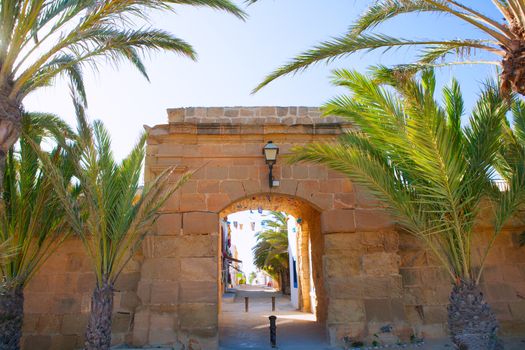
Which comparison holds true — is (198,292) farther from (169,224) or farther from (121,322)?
(121,322)

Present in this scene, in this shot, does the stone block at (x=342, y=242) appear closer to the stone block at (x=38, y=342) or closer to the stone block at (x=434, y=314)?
the stone block at (x=434, y=314)

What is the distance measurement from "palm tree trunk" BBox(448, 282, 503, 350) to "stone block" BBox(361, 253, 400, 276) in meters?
1.97

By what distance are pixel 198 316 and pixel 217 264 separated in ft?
2.86

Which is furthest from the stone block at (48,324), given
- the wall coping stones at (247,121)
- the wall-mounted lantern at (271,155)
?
the wall-mounted lantern at (271,155)

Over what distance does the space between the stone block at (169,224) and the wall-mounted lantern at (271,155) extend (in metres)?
1.66

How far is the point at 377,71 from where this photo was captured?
214 inches

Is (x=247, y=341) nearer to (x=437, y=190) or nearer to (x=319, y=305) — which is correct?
(x=319, y=305)

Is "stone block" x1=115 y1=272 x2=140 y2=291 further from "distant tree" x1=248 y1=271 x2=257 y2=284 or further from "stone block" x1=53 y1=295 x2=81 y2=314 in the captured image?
"distant tree" x1=248 y1=271 x2=257 y2=284

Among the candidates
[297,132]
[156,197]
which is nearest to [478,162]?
[297,132]

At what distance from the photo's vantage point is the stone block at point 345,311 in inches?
256

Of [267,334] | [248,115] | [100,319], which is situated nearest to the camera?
[100,319]

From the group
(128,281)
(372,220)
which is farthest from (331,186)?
(128,281)

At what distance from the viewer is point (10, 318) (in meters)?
5.39

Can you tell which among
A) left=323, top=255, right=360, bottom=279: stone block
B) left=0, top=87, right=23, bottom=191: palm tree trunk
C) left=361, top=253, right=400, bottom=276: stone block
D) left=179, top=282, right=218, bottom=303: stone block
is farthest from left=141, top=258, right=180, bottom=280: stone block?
left=361, top=253, right=400, bottom=276: stone block
